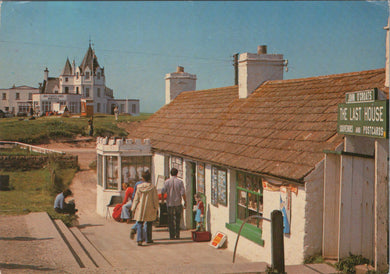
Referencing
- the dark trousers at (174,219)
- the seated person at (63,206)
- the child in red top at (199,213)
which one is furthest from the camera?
the seated person at (63,206)

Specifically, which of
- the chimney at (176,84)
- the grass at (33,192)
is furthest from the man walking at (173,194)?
the chimney at (176,84)

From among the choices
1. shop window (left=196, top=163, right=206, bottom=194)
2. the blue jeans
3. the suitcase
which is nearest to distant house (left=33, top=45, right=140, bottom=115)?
shop window (left=196, top=163, right=206, bottom=194)

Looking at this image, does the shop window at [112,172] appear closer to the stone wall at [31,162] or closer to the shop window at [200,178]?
the shop window at [200,178]

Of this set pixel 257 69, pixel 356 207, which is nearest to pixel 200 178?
pixel 257 69

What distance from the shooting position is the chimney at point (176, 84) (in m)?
20.8

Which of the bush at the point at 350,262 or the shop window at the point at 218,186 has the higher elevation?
the shop window at the point at 218,186

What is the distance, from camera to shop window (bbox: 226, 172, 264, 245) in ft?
31.0

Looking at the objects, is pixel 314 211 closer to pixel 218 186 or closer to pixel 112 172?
pixel 218 186

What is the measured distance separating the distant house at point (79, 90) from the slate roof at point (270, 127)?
7.31m

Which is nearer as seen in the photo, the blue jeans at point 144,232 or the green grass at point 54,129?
the blue jeans at point 144,232

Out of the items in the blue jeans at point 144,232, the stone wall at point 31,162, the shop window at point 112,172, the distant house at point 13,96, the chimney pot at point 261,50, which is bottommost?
the blue jeans at point 144,232

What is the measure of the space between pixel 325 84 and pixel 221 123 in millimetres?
3534

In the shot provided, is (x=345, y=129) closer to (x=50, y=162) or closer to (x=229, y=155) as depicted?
(x=229, y=155)

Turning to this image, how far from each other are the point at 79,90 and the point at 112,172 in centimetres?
1906
